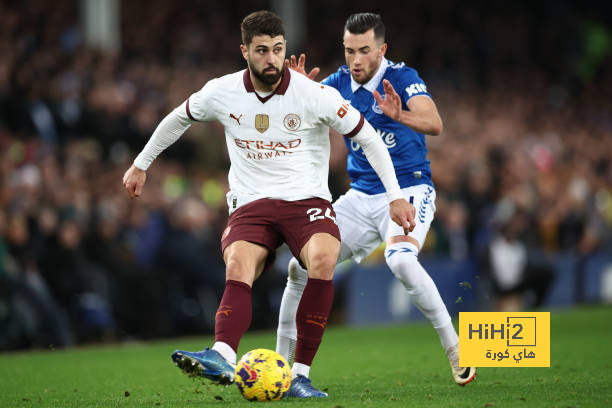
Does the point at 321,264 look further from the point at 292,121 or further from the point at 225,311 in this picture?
the point at 292,121

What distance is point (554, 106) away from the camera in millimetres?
26969

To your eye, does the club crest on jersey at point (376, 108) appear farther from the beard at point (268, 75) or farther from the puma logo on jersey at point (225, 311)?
the puma logo on jersey at point (225, 311)

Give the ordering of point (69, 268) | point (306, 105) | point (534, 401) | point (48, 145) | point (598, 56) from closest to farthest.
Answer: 1. point (534, 401)
2. point (306, 105)
3. point (69, 268)
4. point (48, 145)
5. point (598, 56)

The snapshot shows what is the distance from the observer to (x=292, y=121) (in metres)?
6.68

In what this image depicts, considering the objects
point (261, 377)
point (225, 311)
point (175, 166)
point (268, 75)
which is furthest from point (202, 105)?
point (175, 166)

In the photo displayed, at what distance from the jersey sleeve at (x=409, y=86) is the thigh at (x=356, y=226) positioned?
85 cm

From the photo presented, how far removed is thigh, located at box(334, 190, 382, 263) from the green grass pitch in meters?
1.00

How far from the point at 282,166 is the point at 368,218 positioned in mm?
1238

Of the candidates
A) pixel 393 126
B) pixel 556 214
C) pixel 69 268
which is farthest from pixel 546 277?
pixel 393 126

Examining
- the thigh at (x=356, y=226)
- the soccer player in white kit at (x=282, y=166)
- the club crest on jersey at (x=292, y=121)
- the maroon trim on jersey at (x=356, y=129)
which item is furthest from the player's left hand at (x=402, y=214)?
the thigh at (x=356, y=226)

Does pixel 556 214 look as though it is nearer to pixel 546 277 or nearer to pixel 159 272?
pixel 546 277

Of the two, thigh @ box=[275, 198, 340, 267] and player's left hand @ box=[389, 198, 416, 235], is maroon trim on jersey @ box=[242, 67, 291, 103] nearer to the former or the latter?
thigh @ box=[275, 198, 340, 267]

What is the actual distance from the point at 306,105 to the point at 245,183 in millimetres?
659

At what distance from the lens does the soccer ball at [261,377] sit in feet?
20.5
